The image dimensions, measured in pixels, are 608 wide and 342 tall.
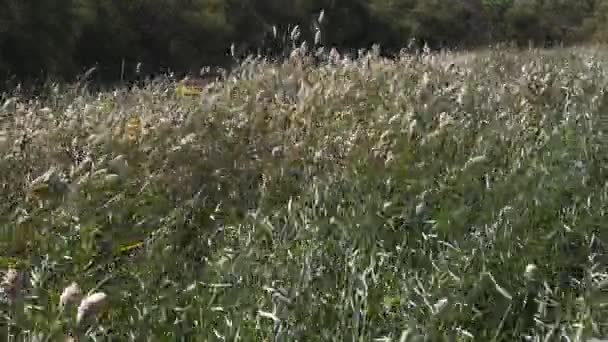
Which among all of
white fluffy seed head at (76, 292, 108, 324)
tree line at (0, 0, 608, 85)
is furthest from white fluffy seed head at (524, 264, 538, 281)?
tree line at (0, 0, 608, 85)

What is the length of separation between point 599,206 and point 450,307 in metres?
1.03

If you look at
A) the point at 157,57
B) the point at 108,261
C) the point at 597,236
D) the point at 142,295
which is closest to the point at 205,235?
the point at 108,261

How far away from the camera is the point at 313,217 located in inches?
99.6

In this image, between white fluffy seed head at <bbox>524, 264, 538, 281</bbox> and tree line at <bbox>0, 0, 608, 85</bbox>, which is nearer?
white fluffy seed head at <bbox>524, 264, 538, 281</bbox>

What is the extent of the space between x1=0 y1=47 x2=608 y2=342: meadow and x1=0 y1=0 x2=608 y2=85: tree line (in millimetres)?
3419

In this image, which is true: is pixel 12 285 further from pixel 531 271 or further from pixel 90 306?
pixel 531 271

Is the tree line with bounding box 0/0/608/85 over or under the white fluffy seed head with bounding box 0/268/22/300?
under

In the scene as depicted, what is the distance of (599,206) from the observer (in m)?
2.74

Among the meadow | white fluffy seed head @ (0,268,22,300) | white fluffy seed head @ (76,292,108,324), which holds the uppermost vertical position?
white fluffy seed head @ (76,292,108,324)

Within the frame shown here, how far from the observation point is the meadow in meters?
1.98

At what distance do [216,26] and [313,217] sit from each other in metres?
18.5

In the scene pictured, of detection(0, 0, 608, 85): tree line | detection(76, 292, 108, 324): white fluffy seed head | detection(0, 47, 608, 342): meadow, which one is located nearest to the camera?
detection(76, 292, 108, 324): white fluffy seed head

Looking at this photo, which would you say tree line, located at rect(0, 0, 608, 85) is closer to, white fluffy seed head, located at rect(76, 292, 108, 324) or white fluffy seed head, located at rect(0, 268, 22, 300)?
white fluffy seed head, located at rect(0, 268, 22, 300)

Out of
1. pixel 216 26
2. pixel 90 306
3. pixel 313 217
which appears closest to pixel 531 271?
pixel 313 217
